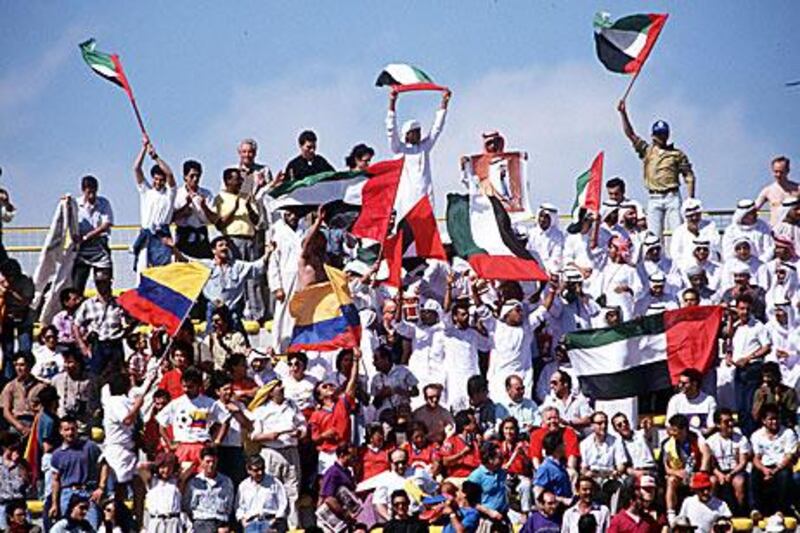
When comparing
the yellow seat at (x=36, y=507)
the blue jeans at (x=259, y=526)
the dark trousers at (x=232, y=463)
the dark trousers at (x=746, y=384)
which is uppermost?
the dark trousers at (x=746, y=384)

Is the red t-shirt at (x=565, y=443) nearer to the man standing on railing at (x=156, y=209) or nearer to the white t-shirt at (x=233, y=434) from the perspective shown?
the white t-shirt at (x=233, y=434)

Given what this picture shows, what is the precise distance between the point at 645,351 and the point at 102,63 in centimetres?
683

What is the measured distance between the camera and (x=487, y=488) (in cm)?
2539

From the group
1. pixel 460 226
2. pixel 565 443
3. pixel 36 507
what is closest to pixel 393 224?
pixel 460 226

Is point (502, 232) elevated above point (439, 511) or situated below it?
above

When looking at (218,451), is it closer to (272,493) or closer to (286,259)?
(272,493)

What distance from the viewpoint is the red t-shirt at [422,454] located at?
85.9 ft

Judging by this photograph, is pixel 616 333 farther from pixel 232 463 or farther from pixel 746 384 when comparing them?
pixel 232 463

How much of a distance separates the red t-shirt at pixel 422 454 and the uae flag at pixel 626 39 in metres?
6.15

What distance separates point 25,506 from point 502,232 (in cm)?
637

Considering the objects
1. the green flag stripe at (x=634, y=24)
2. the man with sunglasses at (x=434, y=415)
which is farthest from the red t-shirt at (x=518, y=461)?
the green flag stripe at (x=634, y=24)

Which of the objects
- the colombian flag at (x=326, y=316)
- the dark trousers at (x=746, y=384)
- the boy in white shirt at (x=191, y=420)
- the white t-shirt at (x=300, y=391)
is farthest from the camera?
the dark trousers at (x=746, y=384)

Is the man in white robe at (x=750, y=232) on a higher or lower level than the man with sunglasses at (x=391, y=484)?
higher

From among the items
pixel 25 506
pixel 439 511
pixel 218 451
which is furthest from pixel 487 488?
pixel 25 506
